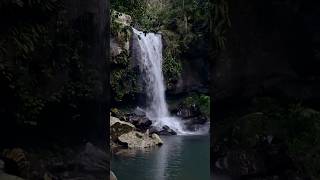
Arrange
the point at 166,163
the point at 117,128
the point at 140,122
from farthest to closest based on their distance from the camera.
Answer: the point at 140,122 < the point at 117,128 < the point at 166,163

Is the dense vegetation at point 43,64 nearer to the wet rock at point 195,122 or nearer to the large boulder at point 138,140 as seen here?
the large boulder at point 138,140

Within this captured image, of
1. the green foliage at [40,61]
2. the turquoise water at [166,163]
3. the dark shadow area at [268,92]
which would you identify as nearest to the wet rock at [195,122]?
the turquoise water at [166,163]

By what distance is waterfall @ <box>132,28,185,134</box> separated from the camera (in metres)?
14.3

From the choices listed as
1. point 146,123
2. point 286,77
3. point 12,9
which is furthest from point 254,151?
point 146,123

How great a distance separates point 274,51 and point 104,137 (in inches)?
63.7

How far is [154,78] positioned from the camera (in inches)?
582

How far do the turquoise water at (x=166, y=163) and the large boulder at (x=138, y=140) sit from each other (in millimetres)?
309

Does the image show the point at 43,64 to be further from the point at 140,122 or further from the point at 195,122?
the point at 195,122

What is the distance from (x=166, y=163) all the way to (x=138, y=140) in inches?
111

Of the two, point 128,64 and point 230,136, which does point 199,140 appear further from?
point 230,136

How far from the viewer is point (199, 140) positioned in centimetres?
1183

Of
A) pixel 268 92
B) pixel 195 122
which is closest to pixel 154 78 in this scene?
pixel 195 122

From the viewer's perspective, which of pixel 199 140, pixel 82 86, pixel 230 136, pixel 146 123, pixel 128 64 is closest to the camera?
pixel 230 136

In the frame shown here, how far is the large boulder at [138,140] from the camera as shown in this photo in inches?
411
